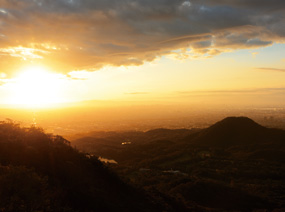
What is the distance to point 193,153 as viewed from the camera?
7106 cm

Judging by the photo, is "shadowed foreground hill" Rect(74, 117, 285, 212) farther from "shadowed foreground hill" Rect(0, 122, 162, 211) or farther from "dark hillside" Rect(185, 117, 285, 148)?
"shadowed foreground hill" Rect(0, 122, 162, 211)

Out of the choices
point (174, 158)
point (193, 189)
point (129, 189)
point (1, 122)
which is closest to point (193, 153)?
point (174, 158)

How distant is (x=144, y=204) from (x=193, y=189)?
1743 cm

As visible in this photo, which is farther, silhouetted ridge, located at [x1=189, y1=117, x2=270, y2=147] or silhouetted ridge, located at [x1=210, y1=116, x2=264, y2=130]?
silhouetted ridge, located at [x1=210, y1=116, x2=264, y2=130]

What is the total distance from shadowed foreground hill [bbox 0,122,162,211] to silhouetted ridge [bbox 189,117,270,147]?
72.5 m

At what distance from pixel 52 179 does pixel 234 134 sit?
84552mm

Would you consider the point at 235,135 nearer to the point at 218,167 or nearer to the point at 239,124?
the point at 239,124

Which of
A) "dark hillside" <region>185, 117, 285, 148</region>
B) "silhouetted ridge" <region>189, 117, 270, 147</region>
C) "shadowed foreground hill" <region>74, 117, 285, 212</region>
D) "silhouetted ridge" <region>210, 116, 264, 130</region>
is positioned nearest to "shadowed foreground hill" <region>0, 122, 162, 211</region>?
"shadowed foreground hill" <region>74, 117, 285, 212</region>

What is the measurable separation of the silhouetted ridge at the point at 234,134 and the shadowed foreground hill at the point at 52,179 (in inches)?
2854

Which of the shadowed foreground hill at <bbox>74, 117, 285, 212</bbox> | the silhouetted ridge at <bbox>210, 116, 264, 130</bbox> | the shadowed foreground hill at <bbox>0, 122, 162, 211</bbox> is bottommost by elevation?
the shadowed foreground hill at <bbox>74, 117, 285, 212</bbox>

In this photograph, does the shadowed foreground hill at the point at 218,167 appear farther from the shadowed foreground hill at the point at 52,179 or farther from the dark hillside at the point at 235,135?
the shadowed foreground hill at the point at 52,179

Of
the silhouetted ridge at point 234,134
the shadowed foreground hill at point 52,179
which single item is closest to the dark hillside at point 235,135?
the silhouetted ridge at point 234,134

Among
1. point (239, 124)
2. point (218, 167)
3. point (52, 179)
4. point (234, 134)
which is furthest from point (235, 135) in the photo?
point (52, 179)

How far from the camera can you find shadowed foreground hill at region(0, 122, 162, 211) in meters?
11.3
